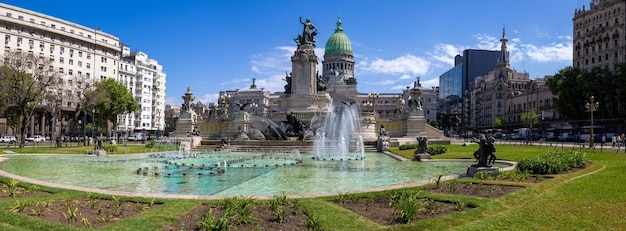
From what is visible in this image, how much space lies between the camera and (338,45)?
175 meters

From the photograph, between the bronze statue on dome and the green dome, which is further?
the green dome

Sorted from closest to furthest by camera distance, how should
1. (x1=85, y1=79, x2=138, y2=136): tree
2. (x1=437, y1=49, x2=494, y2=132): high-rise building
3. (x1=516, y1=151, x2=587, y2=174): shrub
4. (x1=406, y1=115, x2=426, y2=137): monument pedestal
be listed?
(x1=516, y1=151, x2=587, y2=174): shrub, (x1=406, y1=115, x2=426, y2=137): monument pedestal, (x1=85, y1=79, x2=138, y2=136): tree, (x1=437, y1=49, x2=494, y2=132): high-rise building

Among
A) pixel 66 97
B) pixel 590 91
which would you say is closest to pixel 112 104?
pixel 66 97

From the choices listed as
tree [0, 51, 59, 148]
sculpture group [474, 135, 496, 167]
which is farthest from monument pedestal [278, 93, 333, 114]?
sculpture group [474, 135, 496, 167]

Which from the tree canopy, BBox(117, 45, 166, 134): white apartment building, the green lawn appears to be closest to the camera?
the green lawn

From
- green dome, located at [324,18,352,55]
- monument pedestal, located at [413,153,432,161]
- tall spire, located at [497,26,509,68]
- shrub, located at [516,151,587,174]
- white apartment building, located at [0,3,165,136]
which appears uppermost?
green dome, located at [324,18,352,55]

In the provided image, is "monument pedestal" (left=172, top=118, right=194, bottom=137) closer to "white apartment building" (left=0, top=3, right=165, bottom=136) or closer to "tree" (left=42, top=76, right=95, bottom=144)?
"tree" (left=42, top=76, right=95, bottom=144)

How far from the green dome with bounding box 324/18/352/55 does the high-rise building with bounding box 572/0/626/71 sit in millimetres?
91349

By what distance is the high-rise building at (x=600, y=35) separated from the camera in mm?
82812

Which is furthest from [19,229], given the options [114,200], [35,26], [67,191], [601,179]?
[35,26]

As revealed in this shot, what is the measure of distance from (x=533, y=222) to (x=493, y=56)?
6942 inches

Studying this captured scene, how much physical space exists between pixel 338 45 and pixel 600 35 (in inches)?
3963

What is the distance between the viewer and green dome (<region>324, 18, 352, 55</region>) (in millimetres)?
174250

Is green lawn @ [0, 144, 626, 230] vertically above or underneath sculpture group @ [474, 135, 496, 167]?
underneath
